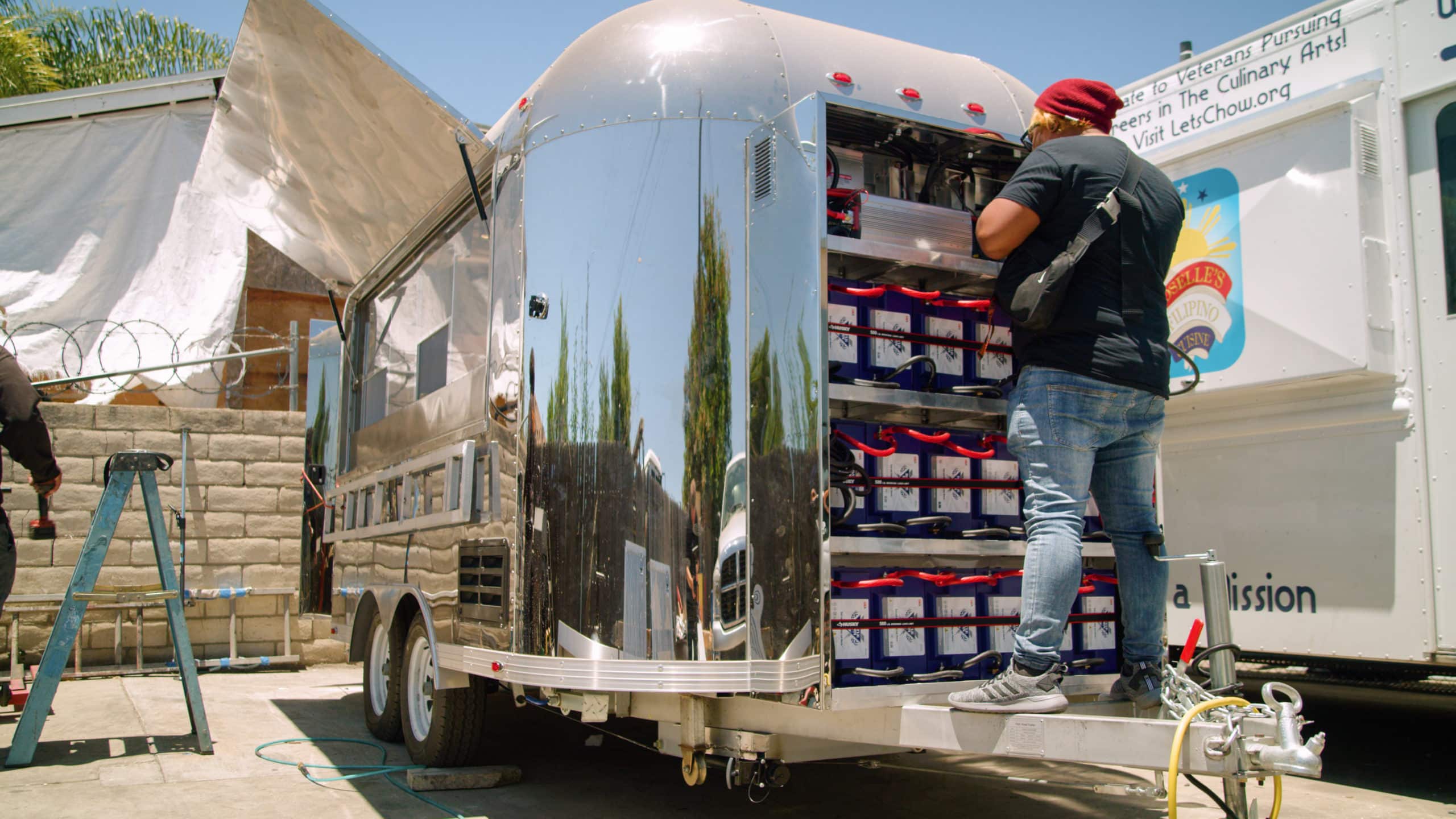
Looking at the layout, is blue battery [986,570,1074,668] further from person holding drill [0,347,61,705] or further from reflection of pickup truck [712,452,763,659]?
person holding drill [0,347,61,705]

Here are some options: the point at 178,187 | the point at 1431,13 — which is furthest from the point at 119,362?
the point at 1431,13

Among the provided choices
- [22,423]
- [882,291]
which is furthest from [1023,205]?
[22,423]

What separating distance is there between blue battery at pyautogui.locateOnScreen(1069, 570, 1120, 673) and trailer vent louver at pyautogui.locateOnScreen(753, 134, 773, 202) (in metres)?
1.86

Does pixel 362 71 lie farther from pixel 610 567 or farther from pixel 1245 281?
pixel 1245 281

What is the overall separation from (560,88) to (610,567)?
177cm

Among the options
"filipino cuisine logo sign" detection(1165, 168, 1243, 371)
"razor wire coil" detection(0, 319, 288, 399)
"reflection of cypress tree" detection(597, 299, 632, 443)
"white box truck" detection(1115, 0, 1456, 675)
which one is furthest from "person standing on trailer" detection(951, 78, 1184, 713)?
"razor wire coil" detection(0, 319, 288, 399)

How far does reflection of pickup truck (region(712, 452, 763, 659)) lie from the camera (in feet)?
11.6

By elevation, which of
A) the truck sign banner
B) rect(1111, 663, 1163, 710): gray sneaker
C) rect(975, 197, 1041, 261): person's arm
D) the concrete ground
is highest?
the truck sign banner

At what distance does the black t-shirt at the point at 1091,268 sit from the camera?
3369 mm

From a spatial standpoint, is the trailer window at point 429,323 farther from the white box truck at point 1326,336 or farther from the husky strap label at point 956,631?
the white box truck at point 1326,336

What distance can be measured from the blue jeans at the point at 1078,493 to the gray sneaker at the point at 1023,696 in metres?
0.04

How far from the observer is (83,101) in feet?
38.2

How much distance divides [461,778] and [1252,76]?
4.90 meters

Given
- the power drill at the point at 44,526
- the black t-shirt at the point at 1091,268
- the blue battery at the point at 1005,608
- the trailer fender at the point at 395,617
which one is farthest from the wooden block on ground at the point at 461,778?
the black t-shirt at the point at 1091,268
